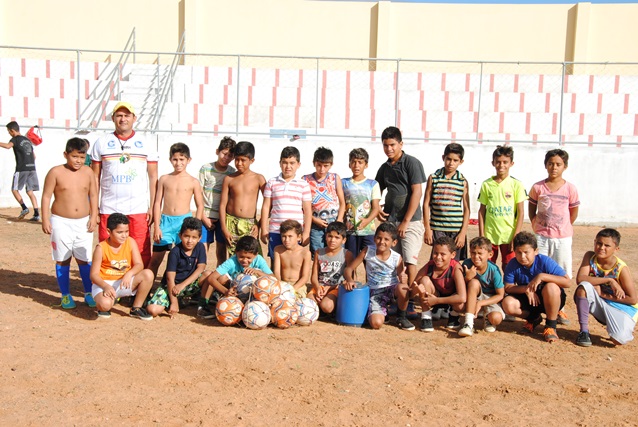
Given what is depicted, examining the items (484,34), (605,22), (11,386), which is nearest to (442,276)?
(11,386)

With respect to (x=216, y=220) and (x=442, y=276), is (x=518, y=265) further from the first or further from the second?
(x=216, y=220)

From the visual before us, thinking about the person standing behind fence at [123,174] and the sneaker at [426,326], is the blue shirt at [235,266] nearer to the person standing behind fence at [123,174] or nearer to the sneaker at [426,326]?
the person standing behind fence at [123,174]

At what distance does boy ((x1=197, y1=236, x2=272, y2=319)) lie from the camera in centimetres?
645

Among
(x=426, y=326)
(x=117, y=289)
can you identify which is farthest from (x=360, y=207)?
(x=117, y=289)

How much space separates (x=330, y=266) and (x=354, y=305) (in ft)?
1.61

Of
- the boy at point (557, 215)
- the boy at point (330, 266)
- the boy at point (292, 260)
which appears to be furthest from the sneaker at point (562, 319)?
the boy at point (292, 260)

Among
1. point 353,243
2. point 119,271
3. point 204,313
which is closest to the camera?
point 119,271

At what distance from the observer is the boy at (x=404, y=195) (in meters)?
6.84

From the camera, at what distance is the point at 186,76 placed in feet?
62.4

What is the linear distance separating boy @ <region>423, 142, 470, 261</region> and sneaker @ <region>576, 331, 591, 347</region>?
1.41m

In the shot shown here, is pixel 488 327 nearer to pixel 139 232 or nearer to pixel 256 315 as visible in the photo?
pixel 256 315

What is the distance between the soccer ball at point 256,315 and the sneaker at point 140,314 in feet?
3.03

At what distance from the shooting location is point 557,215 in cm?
680

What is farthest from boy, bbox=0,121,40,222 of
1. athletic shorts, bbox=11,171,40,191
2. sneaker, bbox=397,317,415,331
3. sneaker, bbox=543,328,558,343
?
sneaker, bbox=543,328,558,343
